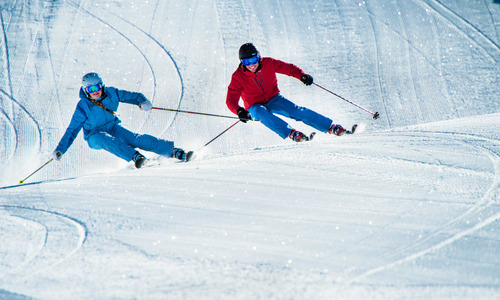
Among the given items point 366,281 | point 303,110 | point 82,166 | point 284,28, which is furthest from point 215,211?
point 284,28

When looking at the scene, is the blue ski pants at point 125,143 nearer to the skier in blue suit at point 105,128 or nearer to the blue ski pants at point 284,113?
the skier in blue suit at point 105,128

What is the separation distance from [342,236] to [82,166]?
15.7 feet

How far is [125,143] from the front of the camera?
508 cm

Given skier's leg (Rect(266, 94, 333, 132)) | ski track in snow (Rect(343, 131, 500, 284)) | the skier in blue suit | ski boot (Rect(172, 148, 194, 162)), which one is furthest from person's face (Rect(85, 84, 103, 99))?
ski track in snow (Rect(343, 131, 500, 284))

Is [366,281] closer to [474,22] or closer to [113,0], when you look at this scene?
[474,22]

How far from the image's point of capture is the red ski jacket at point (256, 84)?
17.2 feet

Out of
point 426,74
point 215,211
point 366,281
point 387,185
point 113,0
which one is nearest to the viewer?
point 366,281

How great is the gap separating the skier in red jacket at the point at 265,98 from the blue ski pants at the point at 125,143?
3.31 ft

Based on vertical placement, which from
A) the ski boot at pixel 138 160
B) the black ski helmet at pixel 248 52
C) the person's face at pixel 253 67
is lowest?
the ski boot at pixel 138 160

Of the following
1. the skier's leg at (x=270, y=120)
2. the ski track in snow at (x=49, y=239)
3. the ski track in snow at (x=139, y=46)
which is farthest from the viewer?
the ski track in snow at (x=139, y=46)

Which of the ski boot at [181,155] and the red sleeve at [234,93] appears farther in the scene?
the red sleeve at [234,93]

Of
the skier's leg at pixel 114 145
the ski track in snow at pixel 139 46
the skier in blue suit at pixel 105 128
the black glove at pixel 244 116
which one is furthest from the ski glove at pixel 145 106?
the ski track in snow at pixel 139 46

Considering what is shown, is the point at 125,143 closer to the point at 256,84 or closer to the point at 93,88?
the point at 93,88

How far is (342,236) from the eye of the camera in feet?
7.75
